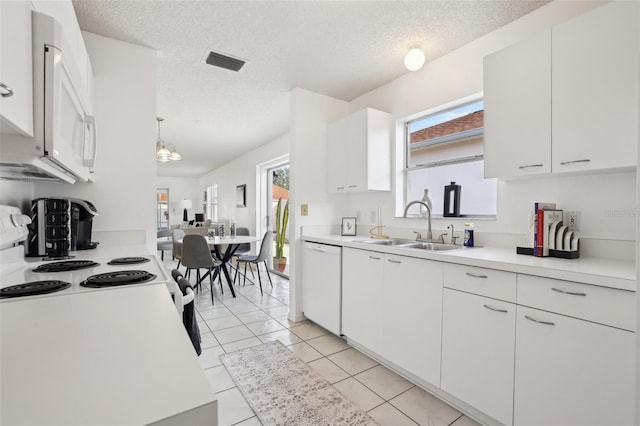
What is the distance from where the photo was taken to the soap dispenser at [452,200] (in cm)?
249

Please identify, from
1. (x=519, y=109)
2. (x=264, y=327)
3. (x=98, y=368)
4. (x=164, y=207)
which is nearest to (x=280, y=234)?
(x=264, y=327)

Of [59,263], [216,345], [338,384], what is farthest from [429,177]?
[59,263]

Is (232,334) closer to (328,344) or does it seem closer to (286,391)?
(328,344)

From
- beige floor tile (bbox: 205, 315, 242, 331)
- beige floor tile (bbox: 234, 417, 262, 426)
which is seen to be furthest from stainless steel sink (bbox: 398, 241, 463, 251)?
beige floor tile (bbox: 205, 315, 242, 331)

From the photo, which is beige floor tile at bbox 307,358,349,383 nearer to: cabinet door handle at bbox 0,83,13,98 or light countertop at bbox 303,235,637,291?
light countertop at bbox 303,235,637,291

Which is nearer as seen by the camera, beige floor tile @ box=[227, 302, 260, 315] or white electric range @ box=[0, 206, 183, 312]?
white electric range @ box=[0, 206, 183, 312]

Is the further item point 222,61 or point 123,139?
point 222,61

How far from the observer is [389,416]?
5.65 ft

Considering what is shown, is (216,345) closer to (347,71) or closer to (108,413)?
(108,413)

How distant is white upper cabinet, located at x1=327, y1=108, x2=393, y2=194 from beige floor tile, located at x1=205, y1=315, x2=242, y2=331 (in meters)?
1.76

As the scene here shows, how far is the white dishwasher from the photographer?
A: 2705 mm

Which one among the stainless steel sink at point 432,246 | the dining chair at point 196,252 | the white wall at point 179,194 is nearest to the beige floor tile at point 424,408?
the stainless steel sink at point 432,246

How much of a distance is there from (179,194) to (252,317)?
29.7ft

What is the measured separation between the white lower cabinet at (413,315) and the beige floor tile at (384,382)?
4.4 inches
